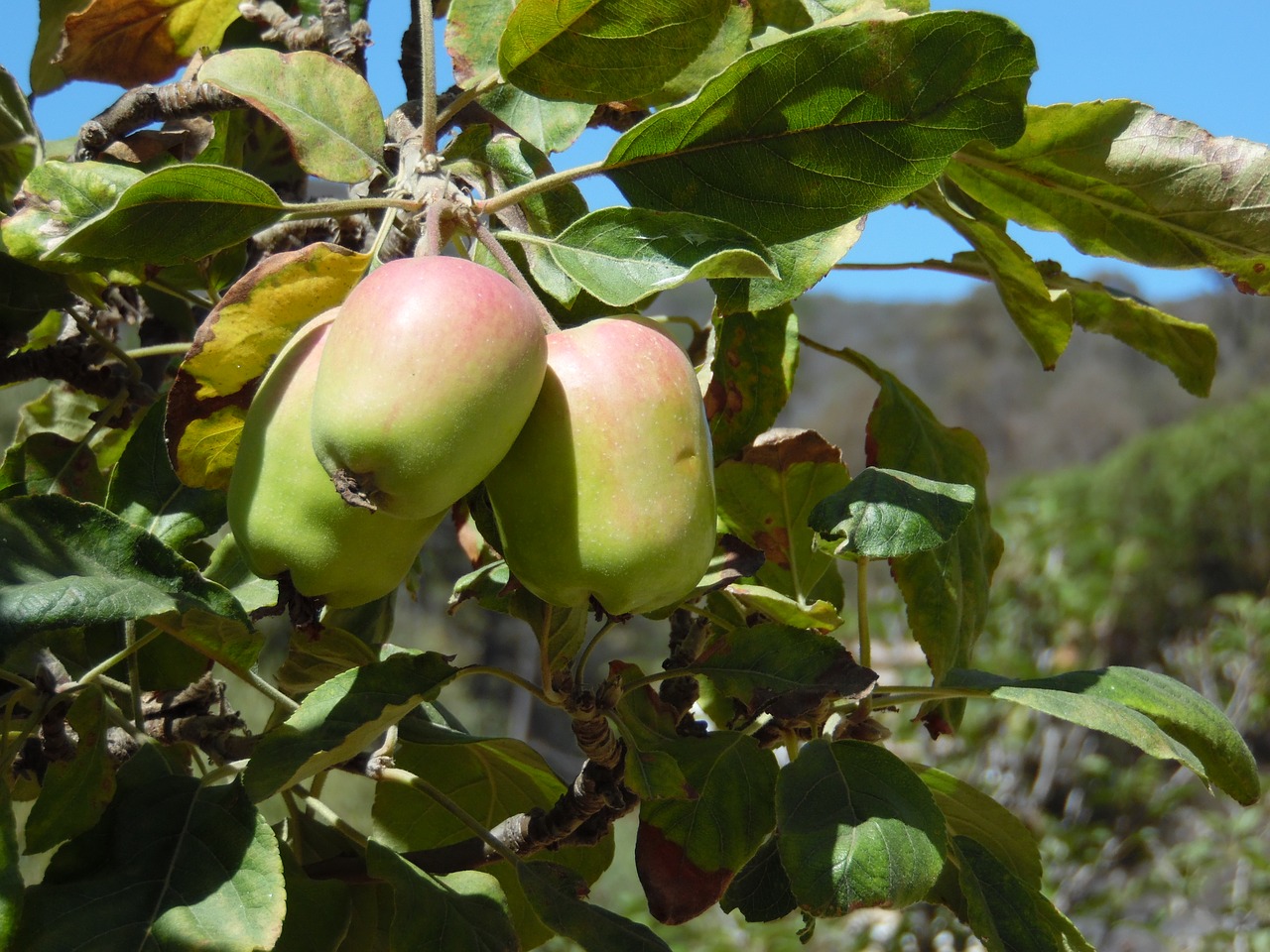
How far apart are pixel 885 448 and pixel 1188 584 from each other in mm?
7271

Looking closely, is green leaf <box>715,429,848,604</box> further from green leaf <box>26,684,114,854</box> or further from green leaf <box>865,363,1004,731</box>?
green leaf <box>26,684,114,854</box>

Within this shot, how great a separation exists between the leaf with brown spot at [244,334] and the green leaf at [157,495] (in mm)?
161

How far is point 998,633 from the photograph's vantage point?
344cm

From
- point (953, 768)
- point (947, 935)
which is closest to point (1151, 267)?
point (947, 935)

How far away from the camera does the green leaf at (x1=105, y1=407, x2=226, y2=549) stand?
28.3 inches

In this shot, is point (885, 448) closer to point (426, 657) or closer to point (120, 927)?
point (426, 657)

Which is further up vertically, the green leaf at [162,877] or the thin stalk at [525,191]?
the thin stalk at [525,191]

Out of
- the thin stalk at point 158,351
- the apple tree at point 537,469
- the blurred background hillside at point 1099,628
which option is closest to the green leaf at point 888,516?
the apple tree at point 537,469

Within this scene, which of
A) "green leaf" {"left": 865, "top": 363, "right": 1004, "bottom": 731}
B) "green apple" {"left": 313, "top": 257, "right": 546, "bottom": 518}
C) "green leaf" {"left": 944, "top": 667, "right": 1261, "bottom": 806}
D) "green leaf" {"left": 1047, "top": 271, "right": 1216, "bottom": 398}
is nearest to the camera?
"green apple" {"left": 313, "top": 257, "right": 546, "bottom": 518}

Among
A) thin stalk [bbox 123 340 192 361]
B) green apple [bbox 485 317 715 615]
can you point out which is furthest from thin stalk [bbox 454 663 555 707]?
thin stalk [bbox 123 340 192 361]

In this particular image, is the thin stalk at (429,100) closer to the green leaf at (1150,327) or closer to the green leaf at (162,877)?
the green leaf at (162,877)

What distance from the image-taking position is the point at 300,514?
1.53 feet

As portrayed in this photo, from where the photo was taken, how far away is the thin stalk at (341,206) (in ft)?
1.74

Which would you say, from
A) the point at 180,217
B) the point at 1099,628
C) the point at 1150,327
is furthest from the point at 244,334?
the point at 1099,628
